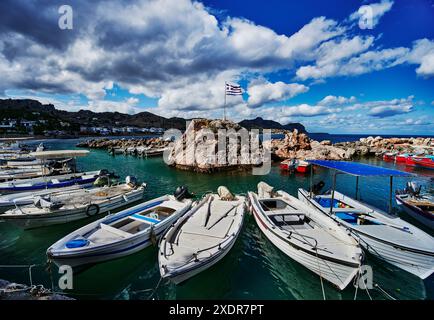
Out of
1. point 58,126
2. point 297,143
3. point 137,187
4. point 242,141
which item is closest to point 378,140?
point 297,143

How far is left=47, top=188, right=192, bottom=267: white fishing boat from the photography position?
Answer: 26.4 ft

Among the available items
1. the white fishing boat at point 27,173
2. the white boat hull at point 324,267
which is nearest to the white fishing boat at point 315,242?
the white boat hull at point 324,267

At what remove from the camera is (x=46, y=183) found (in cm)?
1872

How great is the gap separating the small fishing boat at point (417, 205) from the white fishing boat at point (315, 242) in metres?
8.67

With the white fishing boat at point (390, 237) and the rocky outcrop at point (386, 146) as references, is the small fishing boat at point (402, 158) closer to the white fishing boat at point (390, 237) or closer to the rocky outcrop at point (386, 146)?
the rocky outcrop at point (386, 146)

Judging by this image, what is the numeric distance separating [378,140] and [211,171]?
76195mm

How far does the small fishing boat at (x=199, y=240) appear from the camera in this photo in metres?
7.34

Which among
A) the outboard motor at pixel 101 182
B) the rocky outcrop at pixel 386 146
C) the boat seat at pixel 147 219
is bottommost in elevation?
the boat seat at pixel 147 219

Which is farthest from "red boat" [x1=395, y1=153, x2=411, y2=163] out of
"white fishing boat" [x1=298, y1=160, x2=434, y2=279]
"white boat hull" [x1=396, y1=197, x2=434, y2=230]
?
"white fishing boat" [x1=298, y1=160, x2=434, y2=279]

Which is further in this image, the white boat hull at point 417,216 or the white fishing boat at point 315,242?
the white boat hull at point 417,216

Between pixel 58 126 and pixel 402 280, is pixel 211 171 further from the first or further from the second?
pixel 58 126

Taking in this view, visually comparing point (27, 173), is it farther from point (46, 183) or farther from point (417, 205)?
point (417, 205)

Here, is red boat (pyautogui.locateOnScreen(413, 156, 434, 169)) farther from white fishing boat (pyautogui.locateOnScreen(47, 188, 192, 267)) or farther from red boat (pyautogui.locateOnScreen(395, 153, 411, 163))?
white fishing boat (pyautogui.locateOnScreen(47, 188, 192, 267))
